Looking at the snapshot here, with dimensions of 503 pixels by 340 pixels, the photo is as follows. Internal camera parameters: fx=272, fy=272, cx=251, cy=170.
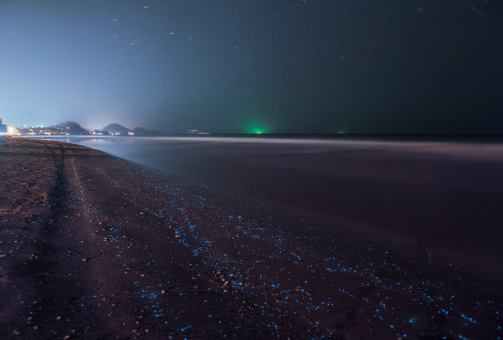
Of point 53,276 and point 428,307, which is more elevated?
point 53,276

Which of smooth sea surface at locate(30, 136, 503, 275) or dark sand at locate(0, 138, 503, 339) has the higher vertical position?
dark sand at locate(0, 138, 503, 339)

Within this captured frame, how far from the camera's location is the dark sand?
7.13 feet

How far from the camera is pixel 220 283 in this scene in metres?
2.81

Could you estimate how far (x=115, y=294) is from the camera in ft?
8.34

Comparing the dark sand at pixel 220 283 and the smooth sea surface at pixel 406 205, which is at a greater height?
the dark sand at pixel 220 283

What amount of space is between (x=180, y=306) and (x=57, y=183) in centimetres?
731

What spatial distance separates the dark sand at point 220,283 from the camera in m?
2.17

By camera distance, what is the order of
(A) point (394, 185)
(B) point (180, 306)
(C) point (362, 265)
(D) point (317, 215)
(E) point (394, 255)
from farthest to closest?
(A) point (394, 185)
(D) point (317, 215)
(E) point (394, 255)
(C) point (362, 265)
(B) point (180, 306)

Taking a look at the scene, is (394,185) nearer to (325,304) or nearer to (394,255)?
(394,255)

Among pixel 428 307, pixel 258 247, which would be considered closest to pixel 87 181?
pixel 258 247

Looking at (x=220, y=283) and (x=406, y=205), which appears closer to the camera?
(x=220, y=283)

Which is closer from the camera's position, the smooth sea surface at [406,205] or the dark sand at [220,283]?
the dark sand at [220,283]

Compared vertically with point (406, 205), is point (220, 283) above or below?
above

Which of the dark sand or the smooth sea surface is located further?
the smooth sea surface
